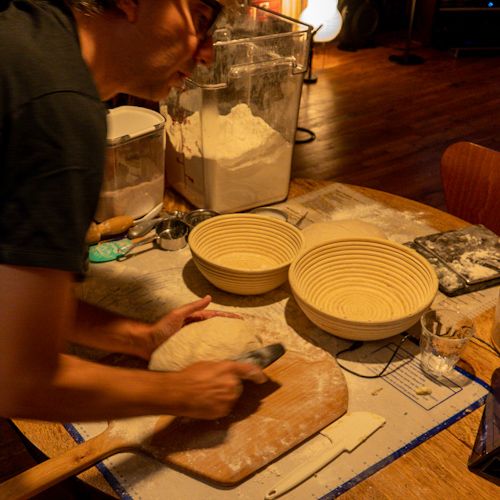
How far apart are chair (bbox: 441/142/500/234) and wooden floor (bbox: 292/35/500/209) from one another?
4.55 ft

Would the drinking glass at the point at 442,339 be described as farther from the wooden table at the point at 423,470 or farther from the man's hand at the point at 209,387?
the man's hand at the point at 209,387

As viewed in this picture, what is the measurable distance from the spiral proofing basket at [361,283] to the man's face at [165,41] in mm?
428

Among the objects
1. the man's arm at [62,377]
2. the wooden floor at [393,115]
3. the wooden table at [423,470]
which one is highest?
the man's arm at [62,377]

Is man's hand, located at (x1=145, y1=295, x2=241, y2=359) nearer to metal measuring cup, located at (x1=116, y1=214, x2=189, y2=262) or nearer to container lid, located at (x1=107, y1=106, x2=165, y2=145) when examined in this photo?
metal measuring cup, located at (x1=116, y1=214, x2=189, y2=262)

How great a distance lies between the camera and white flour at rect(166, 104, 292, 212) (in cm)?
144

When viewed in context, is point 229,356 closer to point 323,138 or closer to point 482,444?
point 482,444

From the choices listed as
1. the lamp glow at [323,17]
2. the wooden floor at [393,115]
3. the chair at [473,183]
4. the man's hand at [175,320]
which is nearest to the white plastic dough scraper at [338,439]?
the man's hand at [175,320]

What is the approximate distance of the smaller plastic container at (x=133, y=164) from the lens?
1408 millimetres

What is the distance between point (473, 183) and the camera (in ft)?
5.37

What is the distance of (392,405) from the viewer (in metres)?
0.97

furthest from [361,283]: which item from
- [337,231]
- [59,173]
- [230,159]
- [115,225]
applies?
[59,173]

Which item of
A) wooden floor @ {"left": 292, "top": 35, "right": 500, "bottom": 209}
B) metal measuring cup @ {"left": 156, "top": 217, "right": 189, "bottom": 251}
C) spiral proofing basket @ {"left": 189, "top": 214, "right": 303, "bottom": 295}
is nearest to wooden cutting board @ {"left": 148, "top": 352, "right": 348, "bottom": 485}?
spiral proofing basket @ {"left": 189, "top": 214, "right": 303, "bottom": 295}

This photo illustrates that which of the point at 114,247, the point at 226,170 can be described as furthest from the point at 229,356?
the point at 226,170

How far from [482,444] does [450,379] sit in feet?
0.50
